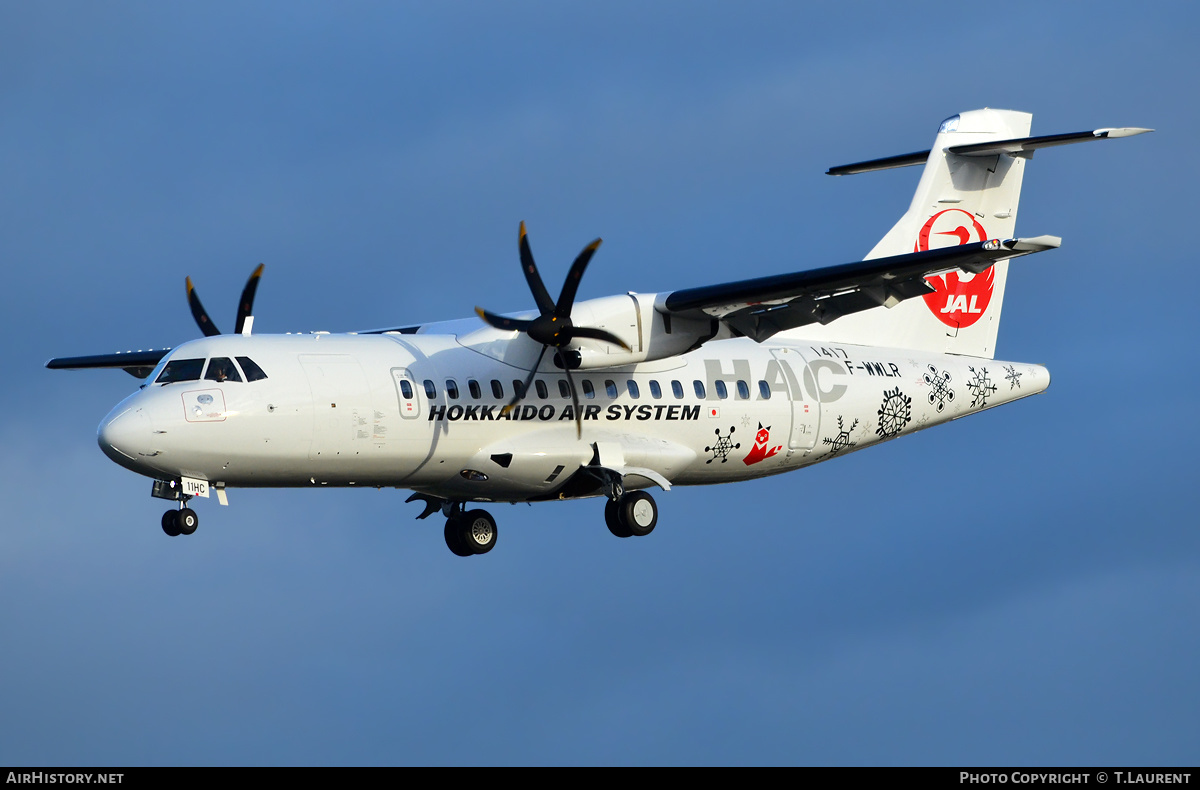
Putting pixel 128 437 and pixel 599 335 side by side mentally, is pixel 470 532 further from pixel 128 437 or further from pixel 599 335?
pixel 128 437

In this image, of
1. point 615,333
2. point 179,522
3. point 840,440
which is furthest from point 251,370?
point 840,440

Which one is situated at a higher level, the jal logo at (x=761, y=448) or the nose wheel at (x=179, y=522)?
the jal logo at (x=761, y=448)

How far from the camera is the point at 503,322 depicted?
25594 millimetres

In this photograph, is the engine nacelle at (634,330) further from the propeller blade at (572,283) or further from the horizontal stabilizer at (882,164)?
the horizontal stabilizer at (882,164)

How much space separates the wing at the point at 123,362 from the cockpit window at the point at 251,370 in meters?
4.72

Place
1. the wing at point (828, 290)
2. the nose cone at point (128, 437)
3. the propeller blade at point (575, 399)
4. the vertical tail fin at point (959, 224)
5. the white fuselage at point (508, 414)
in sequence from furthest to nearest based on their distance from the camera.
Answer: the vertical tail fin at point (959, 224) → the propeller blade at point (575, 399) → the wing at point (828, 290) → the white fuselage at point (508, 414) → the nose cone at point (128, 437)

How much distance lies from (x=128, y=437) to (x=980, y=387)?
15.8 metres

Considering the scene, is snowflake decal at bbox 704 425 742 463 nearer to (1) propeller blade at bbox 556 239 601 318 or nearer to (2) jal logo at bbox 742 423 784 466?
(2) jal logo at bbox 742 423 784 466

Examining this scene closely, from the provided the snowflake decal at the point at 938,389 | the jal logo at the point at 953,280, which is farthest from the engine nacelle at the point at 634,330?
the jal logo at the point at 953,280

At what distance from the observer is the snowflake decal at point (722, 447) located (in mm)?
28219

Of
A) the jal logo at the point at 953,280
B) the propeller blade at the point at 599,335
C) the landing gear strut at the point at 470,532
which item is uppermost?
the jal logo at the point at 953,280

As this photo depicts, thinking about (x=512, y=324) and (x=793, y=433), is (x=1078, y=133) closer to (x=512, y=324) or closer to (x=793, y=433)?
(x=793, y=433)

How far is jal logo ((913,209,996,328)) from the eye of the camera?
31.6 metres
